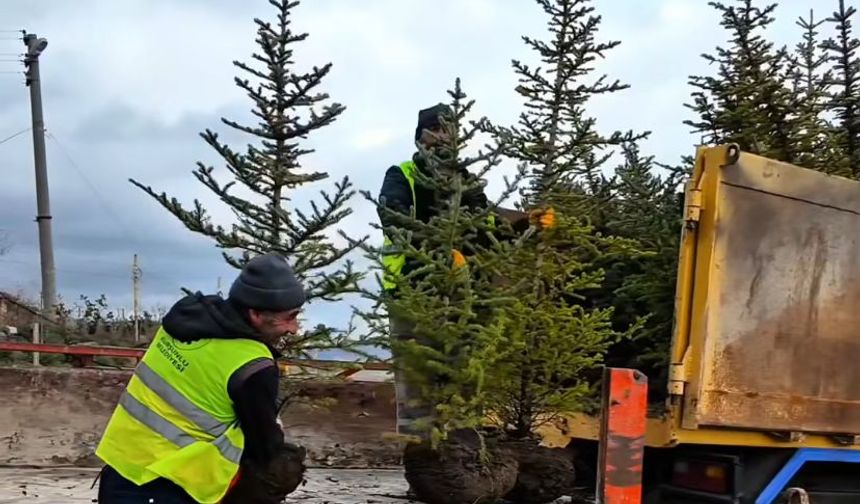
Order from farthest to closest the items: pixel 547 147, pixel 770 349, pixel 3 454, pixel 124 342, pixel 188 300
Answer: pixel 124 342 → pixel 3 454 → pixel 547 147 → pixel 770 349 → pixel 188 300

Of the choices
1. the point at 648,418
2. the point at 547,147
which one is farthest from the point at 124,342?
the point at 648,418

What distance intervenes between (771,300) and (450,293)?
1.64 m

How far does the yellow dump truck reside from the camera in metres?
4.64

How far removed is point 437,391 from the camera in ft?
16.2

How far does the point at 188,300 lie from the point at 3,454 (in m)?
3.98

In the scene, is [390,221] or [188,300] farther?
[390,221]

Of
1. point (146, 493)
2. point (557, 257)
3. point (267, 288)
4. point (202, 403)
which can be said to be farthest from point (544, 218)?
point (146, 493)

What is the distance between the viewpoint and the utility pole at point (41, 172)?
16891 millimetres

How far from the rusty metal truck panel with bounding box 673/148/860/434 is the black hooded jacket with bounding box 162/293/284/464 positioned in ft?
7.33

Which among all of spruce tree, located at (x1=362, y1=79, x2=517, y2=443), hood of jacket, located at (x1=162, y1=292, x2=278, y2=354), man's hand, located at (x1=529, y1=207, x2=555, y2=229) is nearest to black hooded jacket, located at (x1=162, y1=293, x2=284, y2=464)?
hood of jacket, located at (x1=162, y1=292, x2=278, y2=354)

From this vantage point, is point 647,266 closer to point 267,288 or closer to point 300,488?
point 300,488

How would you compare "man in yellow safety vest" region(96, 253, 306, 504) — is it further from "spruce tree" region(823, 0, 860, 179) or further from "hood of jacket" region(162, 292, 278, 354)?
"spruce tree" region(823, 0, 860, 179)

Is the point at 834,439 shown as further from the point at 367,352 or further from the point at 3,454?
the point at 3,454

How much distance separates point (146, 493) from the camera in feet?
10.3
